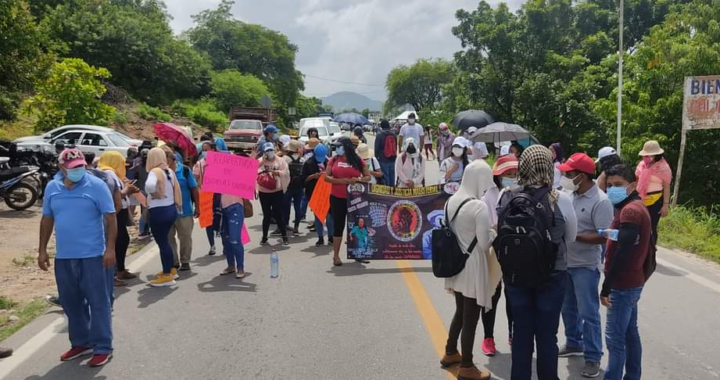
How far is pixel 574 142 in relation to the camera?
72.4 ft

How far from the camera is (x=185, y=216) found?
8.14 meters

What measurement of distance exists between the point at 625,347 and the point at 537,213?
1363mm

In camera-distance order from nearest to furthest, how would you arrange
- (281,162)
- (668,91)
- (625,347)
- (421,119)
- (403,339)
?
(625,347), (403,339), (281,162), (668,91), (421,119)

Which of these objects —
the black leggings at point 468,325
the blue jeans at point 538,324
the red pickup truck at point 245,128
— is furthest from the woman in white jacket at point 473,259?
the red pickup truck at point 245,128

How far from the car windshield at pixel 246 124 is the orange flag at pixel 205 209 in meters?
21.1

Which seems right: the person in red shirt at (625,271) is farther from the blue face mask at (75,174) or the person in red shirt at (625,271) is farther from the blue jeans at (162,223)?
the blue jeans at (162,223)

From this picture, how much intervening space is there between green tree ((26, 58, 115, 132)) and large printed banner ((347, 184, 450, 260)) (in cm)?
1355

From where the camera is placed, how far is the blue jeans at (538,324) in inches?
151

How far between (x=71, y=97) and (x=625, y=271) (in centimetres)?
1949

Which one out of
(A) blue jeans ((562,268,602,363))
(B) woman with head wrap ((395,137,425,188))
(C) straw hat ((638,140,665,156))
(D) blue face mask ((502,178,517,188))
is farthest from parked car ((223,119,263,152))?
(A) blue jeans ((562,268,602,363))

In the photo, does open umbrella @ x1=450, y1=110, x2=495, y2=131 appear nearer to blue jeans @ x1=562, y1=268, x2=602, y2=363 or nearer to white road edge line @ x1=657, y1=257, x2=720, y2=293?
white road edge line @ x1=657, y1=257, x2=720, y2=293

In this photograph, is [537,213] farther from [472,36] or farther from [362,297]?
[472,36]

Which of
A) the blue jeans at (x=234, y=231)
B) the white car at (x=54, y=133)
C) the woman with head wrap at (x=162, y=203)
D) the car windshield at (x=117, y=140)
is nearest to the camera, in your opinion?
the woman with head wrap at (x=162, y=203)

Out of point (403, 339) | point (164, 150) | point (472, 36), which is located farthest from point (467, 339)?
point (472, 36)
